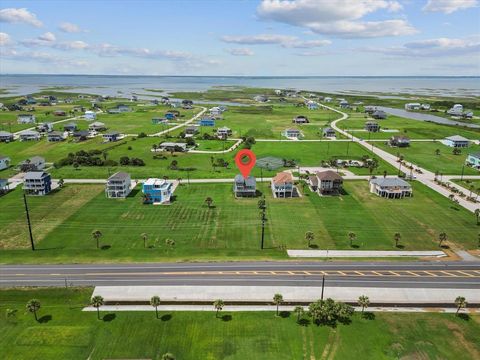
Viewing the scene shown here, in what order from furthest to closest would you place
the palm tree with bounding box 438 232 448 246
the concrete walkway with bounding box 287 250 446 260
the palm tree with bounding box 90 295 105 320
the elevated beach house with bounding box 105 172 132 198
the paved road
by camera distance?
the elevated beach house with bounding box 105 172 132 198 → the palm tree with bounding box 438 232 448 246 → the concrete walkway with bounding box 287 250 446 260 → the paved road → the palm tree with bounding box 90 295 105 320

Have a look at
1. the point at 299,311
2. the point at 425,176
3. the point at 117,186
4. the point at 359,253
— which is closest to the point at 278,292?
the point at 299,311

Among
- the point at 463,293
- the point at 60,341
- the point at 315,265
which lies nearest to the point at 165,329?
the point at 60,341

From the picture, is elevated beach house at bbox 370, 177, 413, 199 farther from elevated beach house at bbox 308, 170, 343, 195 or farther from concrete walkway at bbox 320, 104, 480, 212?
elevated beach house at bbox 308, 170, 343, 195

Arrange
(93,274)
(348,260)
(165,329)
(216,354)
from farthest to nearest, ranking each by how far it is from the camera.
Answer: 1. (348,260)
2. (93,274)
3. (165,329)
4. (216,354)

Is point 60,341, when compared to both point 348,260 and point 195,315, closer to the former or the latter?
point 195,315

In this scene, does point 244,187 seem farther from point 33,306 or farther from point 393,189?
point 33,306

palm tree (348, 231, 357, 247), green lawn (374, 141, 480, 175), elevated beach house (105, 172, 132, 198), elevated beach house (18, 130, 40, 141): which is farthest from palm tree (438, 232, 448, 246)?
elevated beach house (18, 130, 40, 141)

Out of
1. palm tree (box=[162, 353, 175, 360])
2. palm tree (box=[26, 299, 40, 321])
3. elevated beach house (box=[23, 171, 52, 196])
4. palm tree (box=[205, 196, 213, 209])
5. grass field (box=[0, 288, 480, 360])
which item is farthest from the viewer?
elevated beach house (box=[23, 171, 52, 196])
